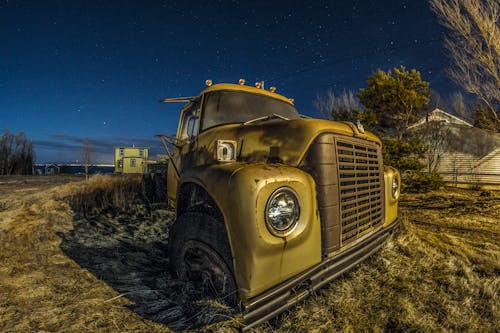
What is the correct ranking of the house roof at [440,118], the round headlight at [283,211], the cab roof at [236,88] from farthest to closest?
the house roof at [440,118]
the cab roof at [236,88]
the round headlight at [283,211]

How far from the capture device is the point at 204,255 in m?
1.95

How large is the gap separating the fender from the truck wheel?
0.51ft

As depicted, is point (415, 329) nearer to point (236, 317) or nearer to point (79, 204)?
point (236, 317)

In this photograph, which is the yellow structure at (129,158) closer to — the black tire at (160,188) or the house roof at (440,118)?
the black tire at (160,188)

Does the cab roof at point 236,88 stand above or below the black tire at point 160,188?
above

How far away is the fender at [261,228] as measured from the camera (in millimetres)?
1523

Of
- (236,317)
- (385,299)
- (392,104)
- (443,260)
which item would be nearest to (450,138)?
(392,104)

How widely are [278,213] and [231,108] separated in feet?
6.50

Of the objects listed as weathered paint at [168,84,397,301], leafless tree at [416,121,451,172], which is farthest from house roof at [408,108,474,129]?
weathered paint at [168,84,397,301]

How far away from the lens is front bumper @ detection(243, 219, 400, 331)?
1447mm

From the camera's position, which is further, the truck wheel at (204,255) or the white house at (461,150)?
the white house at (461,150)

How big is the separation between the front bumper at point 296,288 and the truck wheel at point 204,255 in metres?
0.24

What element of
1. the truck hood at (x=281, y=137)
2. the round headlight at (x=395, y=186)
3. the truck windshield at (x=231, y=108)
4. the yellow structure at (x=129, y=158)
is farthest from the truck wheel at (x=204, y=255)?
the yellow structure at (x=129, y=158)

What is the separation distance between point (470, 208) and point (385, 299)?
23.6 feet
